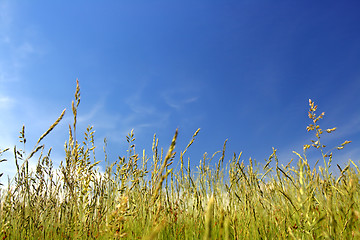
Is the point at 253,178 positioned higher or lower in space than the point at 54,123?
lower

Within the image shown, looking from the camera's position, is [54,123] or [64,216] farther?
[64,216]

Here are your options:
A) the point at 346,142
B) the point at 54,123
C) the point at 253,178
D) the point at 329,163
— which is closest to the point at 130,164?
the point at 54,123

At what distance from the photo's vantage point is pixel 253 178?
2369 millimetres

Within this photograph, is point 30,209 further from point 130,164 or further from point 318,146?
point 318,146

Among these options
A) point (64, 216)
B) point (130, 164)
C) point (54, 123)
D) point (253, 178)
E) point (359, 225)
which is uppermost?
point (54, 123)

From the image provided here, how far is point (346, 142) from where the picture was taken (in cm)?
269

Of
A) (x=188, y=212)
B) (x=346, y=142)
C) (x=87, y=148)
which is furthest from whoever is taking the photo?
(x=188, y=212)

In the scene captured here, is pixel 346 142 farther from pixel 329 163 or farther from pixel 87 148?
pixel 87 148

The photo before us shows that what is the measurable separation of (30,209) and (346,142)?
3254 mm

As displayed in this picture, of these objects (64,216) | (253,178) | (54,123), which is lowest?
(64,216)

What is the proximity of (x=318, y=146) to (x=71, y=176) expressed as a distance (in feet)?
7.87

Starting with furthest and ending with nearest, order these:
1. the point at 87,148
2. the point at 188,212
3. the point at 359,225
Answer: the point at 188,212, the point at 359,225, the point at 87,148

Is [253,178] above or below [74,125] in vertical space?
below

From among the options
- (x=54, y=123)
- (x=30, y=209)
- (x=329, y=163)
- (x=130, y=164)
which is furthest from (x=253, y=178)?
(x=30, y=209)
